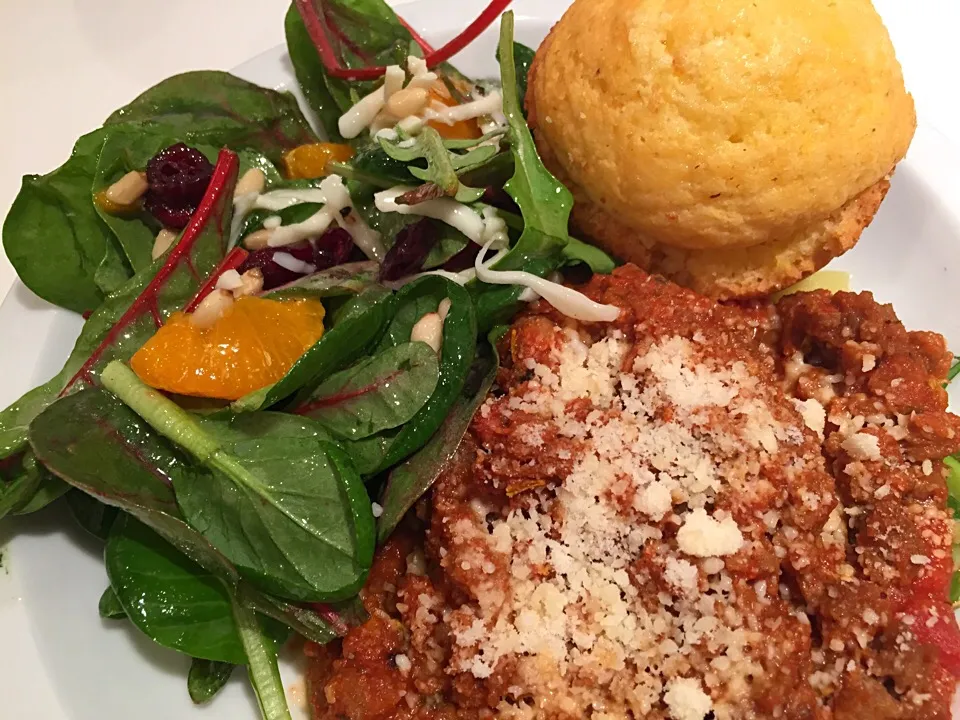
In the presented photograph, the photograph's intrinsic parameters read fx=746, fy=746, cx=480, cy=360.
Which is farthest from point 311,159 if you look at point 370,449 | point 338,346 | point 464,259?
point 370,449

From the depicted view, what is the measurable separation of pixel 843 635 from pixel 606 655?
571mm

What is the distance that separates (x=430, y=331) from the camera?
7.23ft

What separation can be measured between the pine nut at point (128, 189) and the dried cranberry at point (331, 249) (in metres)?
0.60

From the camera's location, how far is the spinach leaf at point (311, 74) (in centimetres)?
285

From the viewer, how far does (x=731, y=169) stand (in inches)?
77.6

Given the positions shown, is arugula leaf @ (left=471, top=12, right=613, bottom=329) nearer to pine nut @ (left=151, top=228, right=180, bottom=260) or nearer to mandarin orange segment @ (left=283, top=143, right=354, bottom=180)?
mandarin orange segment @ (left=283, top=143, right=354, bottom=180)

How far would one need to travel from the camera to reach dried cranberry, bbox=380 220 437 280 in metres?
2.43

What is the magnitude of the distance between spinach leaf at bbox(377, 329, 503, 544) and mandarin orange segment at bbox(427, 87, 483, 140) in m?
0.80

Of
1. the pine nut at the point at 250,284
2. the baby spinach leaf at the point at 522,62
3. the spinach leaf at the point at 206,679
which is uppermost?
the baby spinach leaf at the point at 522,62

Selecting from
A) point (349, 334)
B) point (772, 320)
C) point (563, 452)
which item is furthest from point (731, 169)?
point (349, 334)

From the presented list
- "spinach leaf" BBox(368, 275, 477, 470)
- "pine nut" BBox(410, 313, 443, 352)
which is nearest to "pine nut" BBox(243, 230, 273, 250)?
"spinach leaf" BBox(368, 275, 477, 470)

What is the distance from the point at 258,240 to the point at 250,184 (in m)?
0.23

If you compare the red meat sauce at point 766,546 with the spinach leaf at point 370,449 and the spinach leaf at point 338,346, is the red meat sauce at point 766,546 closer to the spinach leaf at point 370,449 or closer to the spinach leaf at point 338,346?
the spinach leaf at point 370,449

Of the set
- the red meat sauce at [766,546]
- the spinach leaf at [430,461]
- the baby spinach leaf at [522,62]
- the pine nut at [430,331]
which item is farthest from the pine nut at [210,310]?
the baby spinach leaf at [522,62]
